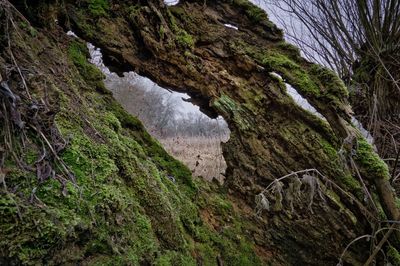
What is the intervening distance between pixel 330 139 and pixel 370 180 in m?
0.40

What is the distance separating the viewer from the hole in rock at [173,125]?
20.7 feet

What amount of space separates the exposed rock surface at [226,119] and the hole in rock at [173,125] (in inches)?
19.7

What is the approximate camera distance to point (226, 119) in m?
2.48

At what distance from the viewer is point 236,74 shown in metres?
2.60

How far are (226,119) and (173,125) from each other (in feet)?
87.1

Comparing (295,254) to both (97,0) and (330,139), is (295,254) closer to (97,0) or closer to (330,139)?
(330,139)

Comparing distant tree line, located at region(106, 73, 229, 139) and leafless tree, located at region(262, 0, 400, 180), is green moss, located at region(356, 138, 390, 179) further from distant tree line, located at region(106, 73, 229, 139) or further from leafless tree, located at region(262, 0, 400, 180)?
distant tree line, located at region(106, 73, 229, 139)

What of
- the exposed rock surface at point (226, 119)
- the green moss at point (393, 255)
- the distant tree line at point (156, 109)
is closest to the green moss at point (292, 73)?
the exposed rock surface at point (226, 119)

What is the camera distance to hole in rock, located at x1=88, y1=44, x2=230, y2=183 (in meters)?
6.30

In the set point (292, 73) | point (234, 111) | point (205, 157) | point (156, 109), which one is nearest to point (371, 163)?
point (292, 73)

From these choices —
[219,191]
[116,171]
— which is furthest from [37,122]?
[219,191]

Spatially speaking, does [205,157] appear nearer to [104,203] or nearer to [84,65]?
[84,65]

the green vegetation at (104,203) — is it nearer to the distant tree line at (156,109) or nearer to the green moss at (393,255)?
the green moss at (393,255)

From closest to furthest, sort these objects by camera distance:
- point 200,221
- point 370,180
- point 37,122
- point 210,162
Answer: point 37,122
point 200,221
point 370,180
point 210,162
